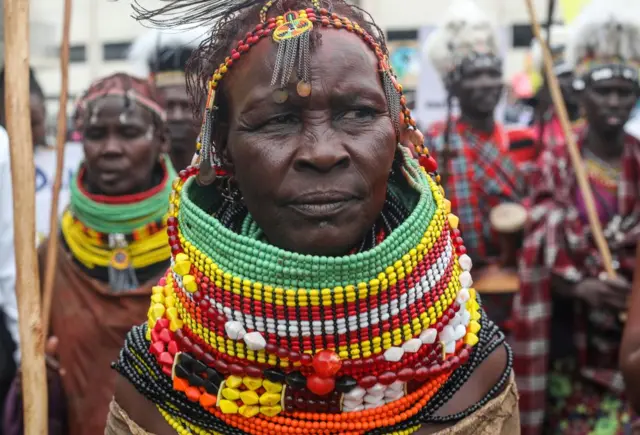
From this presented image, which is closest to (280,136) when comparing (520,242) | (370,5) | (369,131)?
(369,131)

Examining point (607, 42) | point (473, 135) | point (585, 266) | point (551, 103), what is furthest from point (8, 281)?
point (551, 103)

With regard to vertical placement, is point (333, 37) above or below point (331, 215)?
above

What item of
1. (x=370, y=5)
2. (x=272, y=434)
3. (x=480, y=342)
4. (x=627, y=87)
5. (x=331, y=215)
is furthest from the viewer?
(x=370, y=5)

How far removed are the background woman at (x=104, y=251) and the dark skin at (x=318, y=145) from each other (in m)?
2.21

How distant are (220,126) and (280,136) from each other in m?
0.22

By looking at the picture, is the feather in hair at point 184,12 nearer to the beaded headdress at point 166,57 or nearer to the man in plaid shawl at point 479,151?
the man in plaid shawl at point 479,151

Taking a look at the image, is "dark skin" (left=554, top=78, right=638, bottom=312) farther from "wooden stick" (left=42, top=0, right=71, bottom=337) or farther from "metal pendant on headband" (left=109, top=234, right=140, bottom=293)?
"wooden stick" (left=42, top=0, right=71, bottom=337)

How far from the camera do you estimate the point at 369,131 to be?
66.7 inches

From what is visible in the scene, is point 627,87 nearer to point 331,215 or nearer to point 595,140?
point 595,140

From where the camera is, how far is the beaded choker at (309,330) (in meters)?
1.66

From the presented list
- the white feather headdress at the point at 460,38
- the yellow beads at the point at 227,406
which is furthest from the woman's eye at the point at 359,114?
the white feather headdress at the point at 460,38

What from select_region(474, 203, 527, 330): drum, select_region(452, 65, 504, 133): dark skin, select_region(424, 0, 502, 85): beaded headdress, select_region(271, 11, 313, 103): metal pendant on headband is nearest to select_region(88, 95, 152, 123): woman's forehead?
select_region(474, 203, 527, 330): drum

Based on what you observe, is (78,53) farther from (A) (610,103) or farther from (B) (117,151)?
(A) (610,103)

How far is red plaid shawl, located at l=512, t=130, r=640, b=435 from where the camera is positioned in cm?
423
